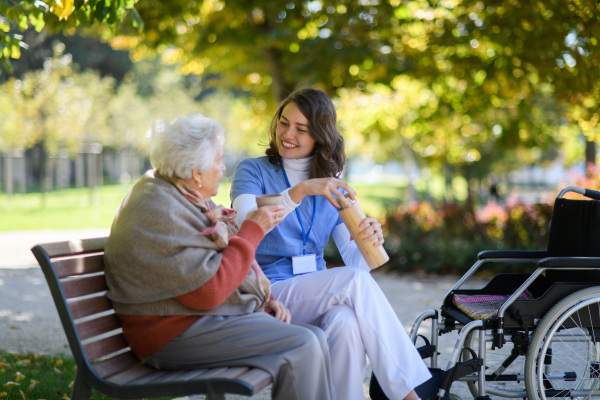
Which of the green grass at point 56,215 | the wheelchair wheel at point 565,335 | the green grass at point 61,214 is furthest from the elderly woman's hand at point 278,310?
the green grass at point 56,215

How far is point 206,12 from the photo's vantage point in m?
11.9

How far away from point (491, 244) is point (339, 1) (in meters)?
4.20

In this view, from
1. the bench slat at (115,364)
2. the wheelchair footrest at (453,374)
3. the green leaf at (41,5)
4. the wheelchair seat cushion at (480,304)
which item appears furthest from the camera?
the green leaf at (41,5)

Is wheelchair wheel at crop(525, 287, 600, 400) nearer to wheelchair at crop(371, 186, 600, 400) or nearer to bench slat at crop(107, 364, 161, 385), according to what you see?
wheelchair at crop(371, 186, 600, 400)

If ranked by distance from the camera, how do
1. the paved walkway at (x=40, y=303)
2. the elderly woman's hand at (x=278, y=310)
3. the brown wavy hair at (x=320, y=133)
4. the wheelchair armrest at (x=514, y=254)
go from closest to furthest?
1. the elderly woman's hand at (x=278, y=310)
2. the brown wavy hair at (x=320, y=133)
3. the wheelchair armrest at (x=514, y=254)
4. the paved walkway at (x=40, y=303)

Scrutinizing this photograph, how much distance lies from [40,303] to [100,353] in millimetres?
5153

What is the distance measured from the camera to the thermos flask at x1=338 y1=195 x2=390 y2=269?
10.5 feet

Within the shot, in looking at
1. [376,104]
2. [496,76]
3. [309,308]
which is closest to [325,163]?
[309,308]

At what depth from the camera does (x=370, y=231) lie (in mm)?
3217

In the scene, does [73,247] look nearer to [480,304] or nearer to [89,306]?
[89,306]

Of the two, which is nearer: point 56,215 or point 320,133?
point 320,133

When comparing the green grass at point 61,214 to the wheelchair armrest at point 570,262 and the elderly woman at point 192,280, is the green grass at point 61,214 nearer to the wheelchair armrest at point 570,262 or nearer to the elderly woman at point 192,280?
the wheelchair armrest at point 570,262

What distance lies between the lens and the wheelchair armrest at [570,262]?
127 inches

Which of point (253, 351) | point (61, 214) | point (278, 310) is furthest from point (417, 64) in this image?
point (61, 214)
